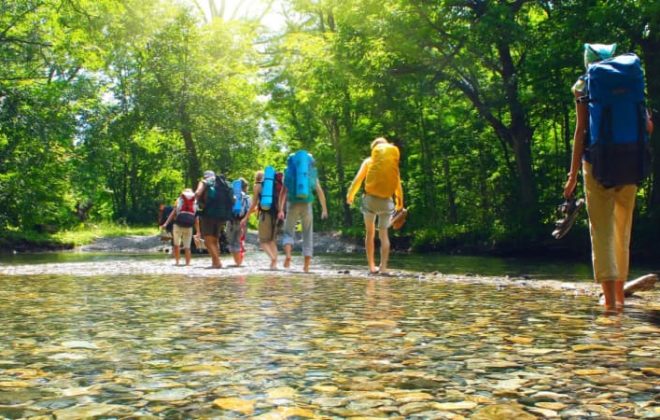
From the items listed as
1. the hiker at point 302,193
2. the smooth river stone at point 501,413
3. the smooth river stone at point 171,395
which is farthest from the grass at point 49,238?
the smooth river stone at point 501,413

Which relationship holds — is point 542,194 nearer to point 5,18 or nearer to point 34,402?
point 5,18

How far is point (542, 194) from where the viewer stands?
26.9 metres

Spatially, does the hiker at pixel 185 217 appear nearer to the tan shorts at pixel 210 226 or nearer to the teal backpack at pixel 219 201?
the tan shorts at pixel 210 226

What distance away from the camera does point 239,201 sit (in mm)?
16031

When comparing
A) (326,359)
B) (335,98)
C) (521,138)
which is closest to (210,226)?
(326,359)

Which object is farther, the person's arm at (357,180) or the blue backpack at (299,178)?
the blue backpack at (299,178)

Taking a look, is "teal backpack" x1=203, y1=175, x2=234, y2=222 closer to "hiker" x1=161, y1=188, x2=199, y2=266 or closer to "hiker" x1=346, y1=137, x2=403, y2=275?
"hiker" x1=161, y1=188, x2=199, y2=266

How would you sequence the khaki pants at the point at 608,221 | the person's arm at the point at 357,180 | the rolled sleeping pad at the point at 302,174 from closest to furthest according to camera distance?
1. the khaki pants at the point at 608,221
2. the person's arm at the point at 357,180
3. the rolled sleeping pad at the point at 302,174

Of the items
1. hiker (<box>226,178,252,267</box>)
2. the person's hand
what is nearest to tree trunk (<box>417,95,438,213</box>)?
hiker (<box>226,178,252,267</box>)

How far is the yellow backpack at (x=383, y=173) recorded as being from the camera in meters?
11.7

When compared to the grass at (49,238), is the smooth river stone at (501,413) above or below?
below

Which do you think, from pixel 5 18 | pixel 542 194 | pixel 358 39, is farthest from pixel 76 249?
pixel 542 194

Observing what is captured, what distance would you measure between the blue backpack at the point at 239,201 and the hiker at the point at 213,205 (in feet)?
2.24

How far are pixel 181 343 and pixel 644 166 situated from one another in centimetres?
420
